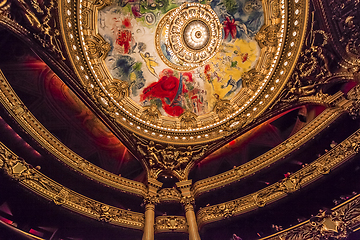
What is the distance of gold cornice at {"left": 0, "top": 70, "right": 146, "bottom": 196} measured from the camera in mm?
7570

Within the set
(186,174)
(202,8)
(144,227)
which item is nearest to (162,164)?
(186,174)

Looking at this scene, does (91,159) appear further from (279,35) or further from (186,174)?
(279,35)

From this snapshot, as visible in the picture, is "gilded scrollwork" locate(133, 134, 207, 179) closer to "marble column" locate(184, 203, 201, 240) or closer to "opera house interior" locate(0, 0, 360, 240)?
"opera house interior" locate(0, 0, 360, 240)

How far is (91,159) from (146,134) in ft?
9.63

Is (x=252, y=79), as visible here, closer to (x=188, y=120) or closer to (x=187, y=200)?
(x=188, y=120)

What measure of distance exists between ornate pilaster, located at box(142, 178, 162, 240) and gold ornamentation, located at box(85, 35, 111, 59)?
6527mm

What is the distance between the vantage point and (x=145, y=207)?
9.35 metres

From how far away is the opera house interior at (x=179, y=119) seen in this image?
782 centimetres

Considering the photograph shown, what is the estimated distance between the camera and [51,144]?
8.45 m

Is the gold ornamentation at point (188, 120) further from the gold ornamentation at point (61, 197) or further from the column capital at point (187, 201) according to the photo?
the gold ornamentation at point (61, 197)

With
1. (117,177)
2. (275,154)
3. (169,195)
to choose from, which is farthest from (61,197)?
(275,154)

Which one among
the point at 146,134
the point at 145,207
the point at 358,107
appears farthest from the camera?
the point at 146,134

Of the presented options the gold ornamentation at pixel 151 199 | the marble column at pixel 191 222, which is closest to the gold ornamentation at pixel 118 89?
the gold ornamentation at pixel 151 199

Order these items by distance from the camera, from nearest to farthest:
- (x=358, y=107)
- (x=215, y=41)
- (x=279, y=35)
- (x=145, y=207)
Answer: (x=358, y=107) → (x=145, y=207) → (x=279, y=35) → (x=215, y=41)
